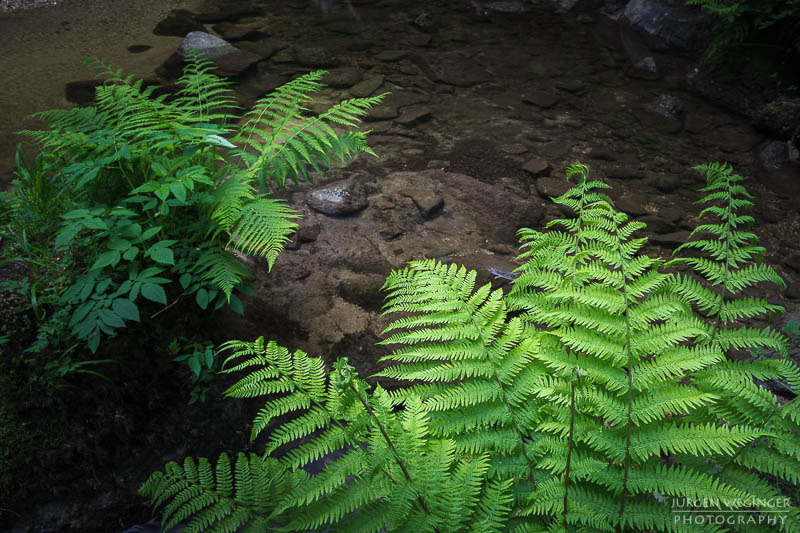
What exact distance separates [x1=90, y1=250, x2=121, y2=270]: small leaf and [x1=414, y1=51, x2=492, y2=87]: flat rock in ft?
15.0

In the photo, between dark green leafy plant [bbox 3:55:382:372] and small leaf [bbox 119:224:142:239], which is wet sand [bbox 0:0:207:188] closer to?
dark green leafy plant [bbox 3:55:382:372]

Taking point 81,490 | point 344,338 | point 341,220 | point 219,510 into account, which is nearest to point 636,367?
point 219,510

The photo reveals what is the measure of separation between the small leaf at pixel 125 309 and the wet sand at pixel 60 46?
2.67 meters

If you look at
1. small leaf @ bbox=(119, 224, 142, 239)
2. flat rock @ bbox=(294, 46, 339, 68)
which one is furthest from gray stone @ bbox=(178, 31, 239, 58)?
small leaf @ bbox=(119, 224, 142, 239)

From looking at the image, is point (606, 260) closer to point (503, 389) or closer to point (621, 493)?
point (503, 389)

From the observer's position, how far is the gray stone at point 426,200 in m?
3.93

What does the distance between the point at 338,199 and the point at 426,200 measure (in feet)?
2.32

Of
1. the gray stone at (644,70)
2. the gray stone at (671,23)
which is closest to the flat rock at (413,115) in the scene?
the gray stone at (644,70)

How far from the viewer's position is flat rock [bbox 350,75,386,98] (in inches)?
211

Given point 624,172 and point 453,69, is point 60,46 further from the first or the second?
point 624,172

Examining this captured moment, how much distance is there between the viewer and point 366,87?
18.0 ft

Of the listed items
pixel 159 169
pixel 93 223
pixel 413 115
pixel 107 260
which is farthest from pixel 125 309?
pixel 413 115

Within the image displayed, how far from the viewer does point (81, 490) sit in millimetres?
2150

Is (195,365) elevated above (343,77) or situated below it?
below
